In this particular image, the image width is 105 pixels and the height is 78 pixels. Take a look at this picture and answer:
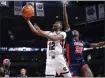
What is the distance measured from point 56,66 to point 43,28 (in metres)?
9.73

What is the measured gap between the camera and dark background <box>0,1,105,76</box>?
15.4 m

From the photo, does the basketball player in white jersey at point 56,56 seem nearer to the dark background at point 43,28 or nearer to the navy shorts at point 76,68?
the navy shorts at point 76,68

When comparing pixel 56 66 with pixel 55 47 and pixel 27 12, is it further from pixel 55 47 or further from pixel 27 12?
pixel 27 12

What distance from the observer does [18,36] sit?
17.6 metres

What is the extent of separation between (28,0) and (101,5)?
10.1 ft

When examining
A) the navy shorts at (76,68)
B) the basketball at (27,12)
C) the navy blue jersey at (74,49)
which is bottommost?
the navy shorts at (76,68)

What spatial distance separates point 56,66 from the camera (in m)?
7.33

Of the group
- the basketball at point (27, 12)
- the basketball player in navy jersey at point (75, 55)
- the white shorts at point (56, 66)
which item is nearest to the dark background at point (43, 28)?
the basketball player in navy jersey at point (75, 55)

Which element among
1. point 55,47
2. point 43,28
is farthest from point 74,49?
point 43,28

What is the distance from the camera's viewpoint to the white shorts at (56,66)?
7246mm

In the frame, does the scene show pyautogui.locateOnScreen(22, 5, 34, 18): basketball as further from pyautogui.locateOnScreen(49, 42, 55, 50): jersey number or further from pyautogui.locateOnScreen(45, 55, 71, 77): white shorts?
pyautogui.locateOnScreen(45, 55, 71, 77): white shorts

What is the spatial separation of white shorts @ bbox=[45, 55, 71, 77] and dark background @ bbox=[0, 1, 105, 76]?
7.34 meters

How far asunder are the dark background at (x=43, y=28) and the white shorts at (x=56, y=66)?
24.1 feet

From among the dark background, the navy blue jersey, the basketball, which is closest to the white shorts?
the navy blue jersey
